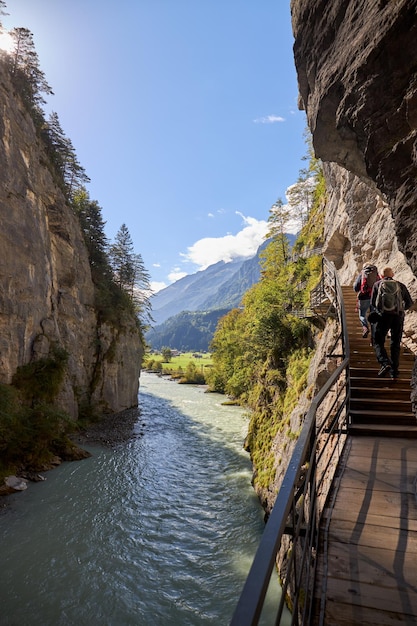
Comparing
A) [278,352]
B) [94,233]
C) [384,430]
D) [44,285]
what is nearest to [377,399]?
[384,430]

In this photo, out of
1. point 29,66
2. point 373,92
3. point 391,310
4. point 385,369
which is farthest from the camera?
point 29,66

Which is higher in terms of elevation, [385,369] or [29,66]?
[29,66]

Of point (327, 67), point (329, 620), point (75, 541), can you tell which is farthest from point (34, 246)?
point (329, 620)

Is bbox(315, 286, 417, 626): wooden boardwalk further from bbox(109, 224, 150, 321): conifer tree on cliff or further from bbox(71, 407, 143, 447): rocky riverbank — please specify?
bbox(109, 224, 150, 321): conifer tree on cliff

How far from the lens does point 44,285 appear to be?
68.3 ft

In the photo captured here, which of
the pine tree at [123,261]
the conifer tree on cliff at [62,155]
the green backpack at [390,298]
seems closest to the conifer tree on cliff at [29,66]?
the conifer tree on cliff at [62,155]

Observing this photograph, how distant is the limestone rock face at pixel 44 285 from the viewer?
57.3ft

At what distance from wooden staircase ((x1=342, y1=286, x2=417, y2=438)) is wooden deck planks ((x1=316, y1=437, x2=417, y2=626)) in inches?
36.9

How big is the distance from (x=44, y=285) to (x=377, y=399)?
21248mm

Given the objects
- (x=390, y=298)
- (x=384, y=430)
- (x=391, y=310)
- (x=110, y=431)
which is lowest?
(x=110, y=431)

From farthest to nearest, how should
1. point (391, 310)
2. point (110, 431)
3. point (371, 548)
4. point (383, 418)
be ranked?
1. point (110, 431)
2. point (391, 310)
3. point (383, 418)
4. point (371, 548)

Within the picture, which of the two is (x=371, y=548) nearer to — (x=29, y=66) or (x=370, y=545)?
(x=370, y=545)

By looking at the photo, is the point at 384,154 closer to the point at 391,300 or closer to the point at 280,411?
the point at 391,300

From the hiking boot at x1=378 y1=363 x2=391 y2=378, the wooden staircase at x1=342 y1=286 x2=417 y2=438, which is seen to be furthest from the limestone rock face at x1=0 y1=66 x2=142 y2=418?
the hiking boot at x1=378 y1=363 x2=391 y2=378
